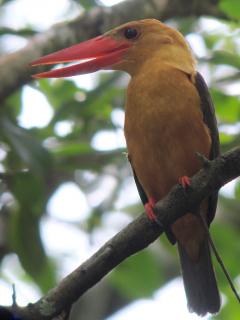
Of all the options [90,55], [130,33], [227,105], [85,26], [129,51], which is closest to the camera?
[90,55]

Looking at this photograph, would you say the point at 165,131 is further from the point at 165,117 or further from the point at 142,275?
the point at 142,275

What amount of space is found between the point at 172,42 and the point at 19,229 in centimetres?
170

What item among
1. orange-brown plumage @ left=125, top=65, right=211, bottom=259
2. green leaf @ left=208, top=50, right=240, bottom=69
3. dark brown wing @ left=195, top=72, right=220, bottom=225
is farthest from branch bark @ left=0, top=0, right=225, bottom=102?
dark brown wing @ left=195, top=72, right=220, bottom=225

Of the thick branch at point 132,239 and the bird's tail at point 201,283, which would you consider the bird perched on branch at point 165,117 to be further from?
the thick branch at point 132,239

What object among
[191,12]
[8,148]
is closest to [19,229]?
[8,148]

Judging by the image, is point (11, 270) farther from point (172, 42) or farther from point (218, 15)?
point (172, 42)

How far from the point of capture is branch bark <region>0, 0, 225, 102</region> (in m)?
5.84

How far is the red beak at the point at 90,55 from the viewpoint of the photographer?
219 inches

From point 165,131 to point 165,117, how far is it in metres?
0.08

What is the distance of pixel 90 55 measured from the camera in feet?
19.0

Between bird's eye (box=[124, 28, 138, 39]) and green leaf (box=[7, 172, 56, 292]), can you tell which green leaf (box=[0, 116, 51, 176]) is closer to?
green leaf (box=[7, 172, 56, 292])

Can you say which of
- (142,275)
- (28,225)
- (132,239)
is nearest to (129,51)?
(28,225)

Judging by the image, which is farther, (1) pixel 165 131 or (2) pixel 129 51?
(2) pixel 129 51

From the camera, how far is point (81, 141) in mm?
7016
